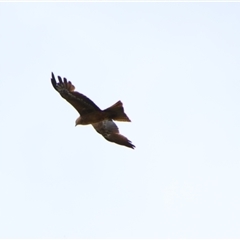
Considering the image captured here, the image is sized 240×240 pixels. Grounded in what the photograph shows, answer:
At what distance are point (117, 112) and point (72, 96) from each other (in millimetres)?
1159

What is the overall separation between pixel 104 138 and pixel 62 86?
1752 mm

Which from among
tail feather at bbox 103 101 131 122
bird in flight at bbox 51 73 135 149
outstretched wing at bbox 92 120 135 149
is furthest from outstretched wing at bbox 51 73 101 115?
outstretched wing at bbox 92 120 135 149

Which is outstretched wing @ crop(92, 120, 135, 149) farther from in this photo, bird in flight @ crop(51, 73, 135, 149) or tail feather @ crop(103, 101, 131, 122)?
tail feather @ crop(103, 101, 131, 122)

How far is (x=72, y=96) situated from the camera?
69.8 feet

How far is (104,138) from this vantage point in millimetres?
22219

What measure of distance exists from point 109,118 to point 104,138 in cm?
124

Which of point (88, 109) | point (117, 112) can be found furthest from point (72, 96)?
point (117, 112)

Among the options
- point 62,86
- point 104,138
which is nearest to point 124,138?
point 104,138

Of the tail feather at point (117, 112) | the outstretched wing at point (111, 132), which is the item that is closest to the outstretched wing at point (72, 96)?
the tail feather at point (117, 112)

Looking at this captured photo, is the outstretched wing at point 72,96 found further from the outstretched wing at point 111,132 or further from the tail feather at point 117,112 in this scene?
the outstretched wing at point 111,132

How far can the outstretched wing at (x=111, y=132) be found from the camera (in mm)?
21859

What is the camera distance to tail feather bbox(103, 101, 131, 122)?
20.6 meters

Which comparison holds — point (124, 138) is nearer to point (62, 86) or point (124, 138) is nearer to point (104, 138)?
point (104, 138)

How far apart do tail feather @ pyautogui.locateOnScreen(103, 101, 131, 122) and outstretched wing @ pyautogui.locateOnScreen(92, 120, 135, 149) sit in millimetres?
903
